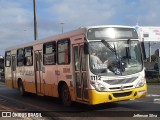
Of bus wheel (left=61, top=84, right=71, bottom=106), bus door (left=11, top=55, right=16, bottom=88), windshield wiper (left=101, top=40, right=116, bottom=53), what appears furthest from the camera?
bus door (left=11, top=55, right=16, bottom=88)

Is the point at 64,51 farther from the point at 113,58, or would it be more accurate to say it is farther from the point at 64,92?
the point at 113,58

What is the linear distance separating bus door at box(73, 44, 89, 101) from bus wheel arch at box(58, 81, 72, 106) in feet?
3.61

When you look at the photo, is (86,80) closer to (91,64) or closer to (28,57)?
(91,64)

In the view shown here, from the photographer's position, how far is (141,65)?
44.3 ft

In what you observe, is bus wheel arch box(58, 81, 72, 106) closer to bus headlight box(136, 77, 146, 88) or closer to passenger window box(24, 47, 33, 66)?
bus headlight box(136, 77, 146, 88)

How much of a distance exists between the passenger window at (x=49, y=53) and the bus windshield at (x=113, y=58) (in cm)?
337

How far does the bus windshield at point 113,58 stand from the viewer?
12.9 m

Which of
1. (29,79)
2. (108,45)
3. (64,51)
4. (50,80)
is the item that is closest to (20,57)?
(29,79)

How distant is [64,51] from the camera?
15.0 m

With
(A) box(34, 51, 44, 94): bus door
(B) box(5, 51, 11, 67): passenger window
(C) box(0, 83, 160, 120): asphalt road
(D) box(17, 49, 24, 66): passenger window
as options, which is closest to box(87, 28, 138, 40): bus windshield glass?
(C) box(0, 83, 160, 120): asphalt road

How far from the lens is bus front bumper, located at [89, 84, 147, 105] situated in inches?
495

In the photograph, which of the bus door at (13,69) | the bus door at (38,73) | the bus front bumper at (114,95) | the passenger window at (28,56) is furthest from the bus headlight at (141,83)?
the bus door at (13,69)

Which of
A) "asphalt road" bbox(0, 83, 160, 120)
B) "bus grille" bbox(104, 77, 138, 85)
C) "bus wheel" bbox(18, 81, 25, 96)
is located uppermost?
"bus grille" bbox(104, 77, 138, 85)

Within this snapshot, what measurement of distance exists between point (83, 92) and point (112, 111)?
45.7 inches
